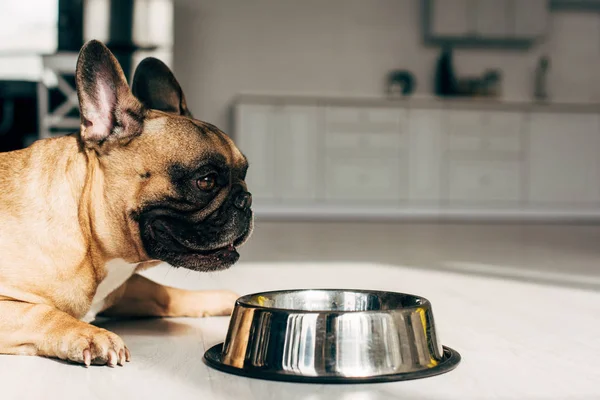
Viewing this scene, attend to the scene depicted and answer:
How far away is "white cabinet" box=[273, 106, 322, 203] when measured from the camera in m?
6.36

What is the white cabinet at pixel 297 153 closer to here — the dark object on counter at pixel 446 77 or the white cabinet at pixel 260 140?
the white cabinet at pixel 260 140

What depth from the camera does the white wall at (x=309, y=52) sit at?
6.96m

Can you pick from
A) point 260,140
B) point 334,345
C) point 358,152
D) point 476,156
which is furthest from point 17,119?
point 334,345

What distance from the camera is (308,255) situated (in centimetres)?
320

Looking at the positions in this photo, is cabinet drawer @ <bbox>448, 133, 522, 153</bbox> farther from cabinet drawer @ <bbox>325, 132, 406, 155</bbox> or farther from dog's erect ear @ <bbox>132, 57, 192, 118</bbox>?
dog's erect ear @ <bbox>132, 57, 192, 118</bbox>

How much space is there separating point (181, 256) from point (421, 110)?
5.28 m

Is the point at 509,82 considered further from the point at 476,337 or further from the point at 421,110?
the point at 476,337

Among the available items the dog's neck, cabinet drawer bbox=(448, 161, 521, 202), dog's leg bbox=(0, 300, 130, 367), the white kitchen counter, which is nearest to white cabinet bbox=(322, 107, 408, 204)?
cabinet drawer bbox=(448, 161, 521, 202)

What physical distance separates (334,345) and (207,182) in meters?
0.42

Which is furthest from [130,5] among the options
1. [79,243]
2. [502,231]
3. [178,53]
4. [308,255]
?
[79,243]

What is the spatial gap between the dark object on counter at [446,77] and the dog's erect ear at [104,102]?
18.9ft

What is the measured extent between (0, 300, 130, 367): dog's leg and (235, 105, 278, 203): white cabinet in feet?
16.6

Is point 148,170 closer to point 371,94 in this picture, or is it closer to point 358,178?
point 358,178

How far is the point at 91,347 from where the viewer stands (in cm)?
120
